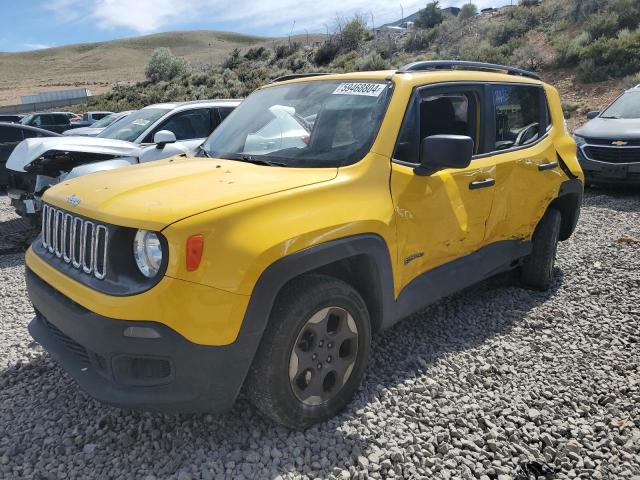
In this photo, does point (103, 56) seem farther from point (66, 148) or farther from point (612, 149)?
point (612, 149)

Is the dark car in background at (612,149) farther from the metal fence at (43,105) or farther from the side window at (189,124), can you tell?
the metal fence at (43,105)

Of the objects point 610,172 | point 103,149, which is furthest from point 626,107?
point 103,149

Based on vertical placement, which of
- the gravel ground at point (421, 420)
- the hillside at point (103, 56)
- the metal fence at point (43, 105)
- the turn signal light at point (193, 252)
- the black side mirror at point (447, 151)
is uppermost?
the hillside at point (103, 56)

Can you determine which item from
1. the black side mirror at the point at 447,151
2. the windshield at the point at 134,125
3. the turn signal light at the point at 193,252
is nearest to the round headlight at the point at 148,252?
the turn signal light at the point at 193,252

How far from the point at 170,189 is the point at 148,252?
1.44 ft

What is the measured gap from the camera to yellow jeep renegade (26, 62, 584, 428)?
226 centimetres

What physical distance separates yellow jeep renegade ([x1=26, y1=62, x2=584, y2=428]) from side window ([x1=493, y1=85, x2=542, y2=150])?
25mm

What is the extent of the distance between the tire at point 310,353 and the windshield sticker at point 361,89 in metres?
1.26

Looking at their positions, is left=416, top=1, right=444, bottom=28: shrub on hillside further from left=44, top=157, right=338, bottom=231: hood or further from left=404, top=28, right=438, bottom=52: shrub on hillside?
left=44, top=157, right=338, bottom=231: hood

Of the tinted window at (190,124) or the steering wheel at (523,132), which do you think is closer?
the steering wheel at (523,132)

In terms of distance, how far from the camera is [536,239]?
4465 millimetres

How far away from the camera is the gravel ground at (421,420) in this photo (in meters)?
2.52

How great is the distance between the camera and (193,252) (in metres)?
2.21

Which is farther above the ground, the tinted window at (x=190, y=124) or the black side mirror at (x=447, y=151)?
the tinted window at (x=190, y=124)
